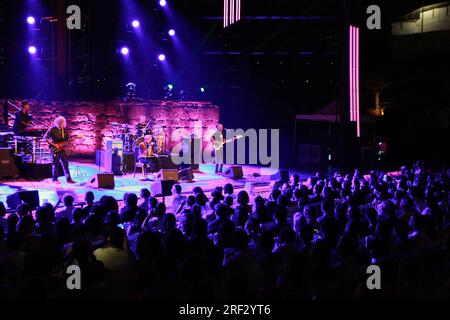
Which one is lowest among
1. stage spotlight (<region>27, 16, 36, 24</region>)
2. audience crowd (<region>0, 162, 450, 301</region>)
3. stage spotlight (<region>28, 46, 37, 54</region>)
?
audience crowd (<region>0, 162, 450, 301</region>)

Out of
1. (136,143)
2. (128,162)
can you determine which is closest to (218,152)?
(136,143)

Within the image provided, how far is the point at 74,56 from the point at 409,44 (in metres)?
16.7

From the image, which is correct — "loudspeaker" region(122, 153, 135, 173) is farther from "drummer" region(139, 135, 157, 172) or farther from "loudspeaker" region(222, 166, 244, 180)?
"loudspeaker" region(222, 166, 244, 180)

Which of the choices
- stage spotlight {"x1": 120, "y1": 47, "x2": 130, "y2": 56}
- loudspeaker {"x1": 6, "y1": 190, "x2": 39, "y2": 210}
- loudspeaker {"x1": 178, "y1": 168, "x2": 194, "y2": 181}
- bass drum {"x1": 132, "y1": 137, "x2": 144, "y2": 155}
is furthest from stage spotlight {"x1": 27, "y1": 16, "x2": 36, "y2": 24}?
loudspeaker {"x1": 6, "y1": 190, "x2": 39, "y2": 210}

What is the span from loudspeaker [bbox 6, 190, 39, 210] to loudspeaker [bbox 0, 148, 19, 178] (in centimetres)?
451

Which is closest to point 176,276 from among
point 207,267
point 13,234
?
point 207,267

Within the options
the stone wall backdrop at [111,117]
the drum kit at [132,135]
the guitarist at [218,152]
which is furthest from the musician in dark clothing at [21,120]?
the guitarist at [218,152]

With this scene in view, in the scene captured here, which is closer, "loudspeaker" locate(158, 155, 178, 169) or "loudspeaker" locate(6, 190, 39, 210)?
"loudspeaker" locate(6, 190, 39, 210)

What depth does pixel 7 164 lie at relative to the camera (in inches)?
546

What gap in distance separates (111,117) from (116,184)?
17.7 feet

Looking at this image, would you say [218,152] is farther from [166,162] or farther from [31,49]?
[31,49]

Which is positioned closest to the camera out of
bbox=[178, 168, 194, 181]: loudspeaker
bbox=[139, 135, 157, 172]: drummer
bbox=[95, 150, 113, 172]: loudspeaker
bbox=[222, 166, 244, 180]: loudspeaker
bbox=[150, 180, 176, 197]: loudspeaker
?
bbox=[150, 180, 176, 197]: loudspeaker

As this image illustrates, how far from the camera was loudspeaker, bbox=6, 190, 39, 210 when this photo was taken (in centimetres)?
930
